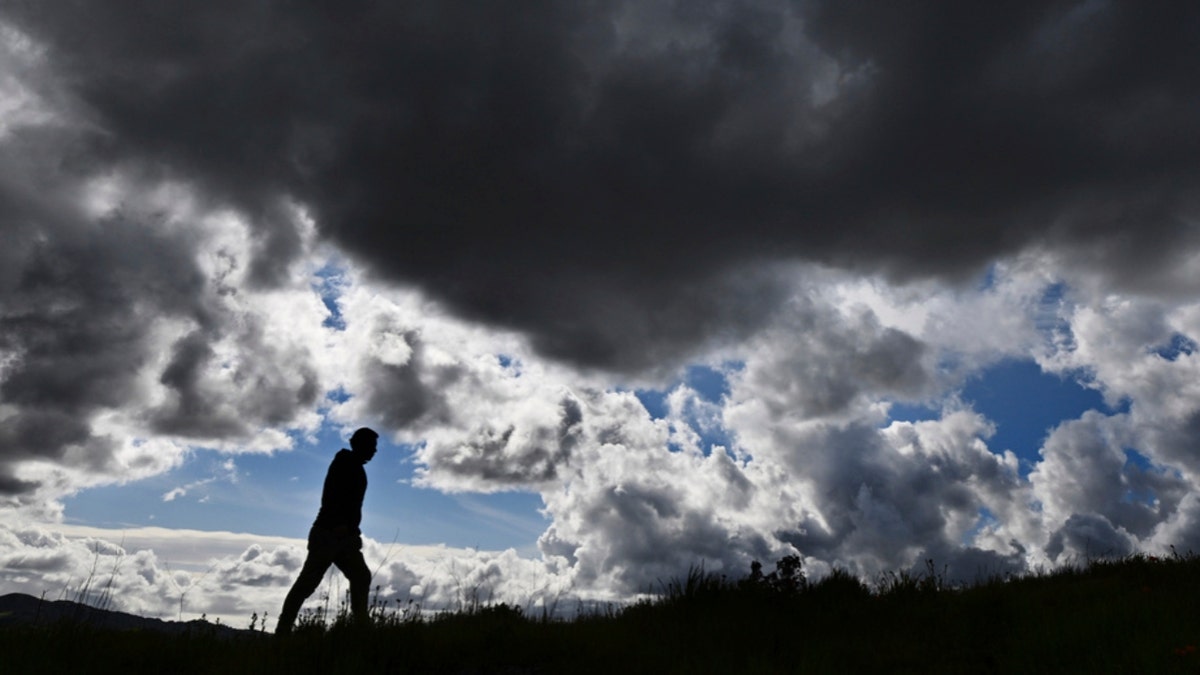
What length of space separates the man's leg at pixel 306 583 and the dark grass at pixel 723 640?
2.26 feet

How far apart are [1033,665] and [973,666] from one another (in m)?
0.50

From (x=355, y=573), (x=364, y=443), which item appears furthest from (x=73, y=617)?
(x=364, y=443)

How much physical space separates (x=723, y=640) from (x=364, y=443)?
14.8 feet

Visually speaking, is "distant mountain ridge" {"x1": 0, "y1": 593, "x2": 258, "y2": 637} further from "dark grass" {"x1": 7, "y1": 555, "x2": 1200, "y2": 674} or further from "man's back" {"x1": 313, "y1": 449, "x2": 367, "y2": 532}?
"man's back" {"x1": 313, "y1": 449, "x2": 367, "y2": 532}

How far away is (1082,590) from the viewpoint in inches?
366

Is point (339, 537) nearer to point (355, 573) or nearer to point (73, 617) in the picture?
point (355, 573)

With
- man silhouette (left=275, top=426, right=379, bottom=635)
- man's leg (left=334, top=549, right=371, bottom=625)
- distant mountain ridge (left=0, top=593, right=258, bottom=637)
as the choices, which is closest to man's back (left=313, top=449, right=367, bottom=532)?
man silhouette (left=275, top=426, right=379, bottom=635)

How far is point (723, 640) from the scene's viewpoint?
7871 mm

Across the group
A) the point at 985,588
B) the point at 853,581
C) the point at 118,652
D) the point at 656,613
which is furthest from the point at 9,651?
the point at 985,588

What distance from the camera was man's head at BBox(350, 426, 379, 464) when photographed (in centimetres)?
884

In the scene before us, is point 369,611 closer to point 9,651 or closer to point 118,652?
point 118,652

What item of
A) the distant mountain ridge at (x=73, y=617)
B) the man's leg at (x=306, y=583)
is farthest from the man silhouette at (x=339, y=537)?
the distant mountain ridge at (x=73, y=617)

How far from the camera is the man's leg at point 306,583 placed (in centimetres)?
818

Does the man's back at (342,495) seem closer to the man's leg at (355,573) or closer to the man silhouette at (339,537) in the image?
the man silhouette at (339,537)
